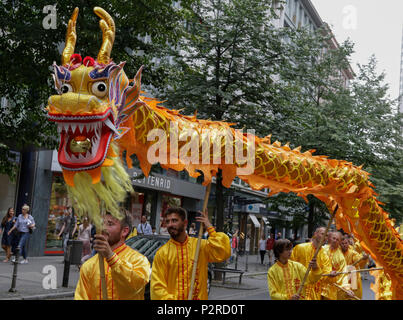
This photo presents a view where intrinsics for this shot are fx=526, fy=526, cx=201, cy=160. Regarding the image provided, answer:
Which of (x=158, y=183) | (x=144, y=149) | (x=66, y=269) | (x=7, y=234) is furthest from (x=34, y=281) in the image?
(x=158, y=183)

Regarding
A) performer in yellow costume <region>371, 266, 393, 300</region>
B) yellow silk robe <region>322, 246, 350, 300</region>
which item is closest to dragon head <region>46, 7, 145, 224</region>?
yellow silk robe <region>322, 246, 350, 300</region>

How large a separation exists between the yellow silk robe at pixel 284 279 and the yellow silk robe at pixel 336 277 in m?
1.57

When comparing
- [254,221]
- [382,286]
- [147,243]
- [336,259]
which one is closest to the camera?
[382,286]

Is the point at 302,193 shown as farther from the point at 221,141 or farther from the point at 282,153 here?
the point at 221,141

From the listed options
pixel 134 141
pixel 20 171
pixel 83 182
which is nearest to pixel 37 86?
pixel 134 141

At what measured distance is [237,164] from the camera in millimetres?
4805

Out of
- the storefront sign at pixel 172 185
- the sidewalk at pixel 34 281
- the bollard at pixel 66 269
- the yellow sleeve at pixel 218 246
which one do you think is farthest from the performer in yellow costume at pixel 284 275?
the storefront sign at pixel 172 185

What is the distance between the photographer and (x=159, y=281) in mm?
4836

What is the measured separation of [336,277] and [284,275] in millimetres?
2257

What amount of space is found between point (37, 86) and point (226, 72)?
22.1 feet

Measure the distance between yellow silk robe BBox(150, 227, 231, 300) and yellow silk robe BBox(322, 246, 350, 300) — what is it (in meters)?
3.33

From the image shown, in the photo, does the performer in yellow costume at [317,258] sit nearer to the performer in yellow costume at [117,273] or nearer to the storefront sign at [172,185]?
the performer in yellow costume at [117,273]

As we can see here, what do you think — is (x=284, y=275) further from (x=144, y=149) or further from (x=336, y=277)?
(x=144, y=149)

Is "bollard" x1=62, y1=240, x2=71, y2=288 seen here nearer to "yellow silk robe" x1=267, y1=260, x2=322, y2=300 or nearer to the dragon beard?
"yellow silk robe" x1=267, y1=260, x2=322, y2=300
